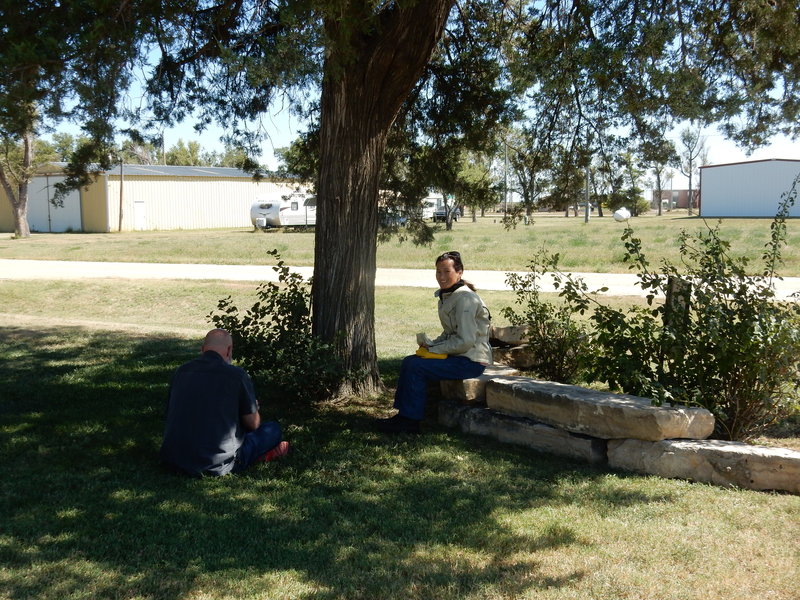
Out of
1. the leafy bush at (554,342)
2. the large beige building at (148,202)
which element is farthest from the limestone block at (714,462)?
the large beige building at (148,202)

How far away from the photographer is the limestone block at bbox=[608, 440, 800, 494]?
488 centimetres

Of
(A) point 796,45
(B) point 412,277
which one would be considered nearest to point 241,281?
(B) point 412,277

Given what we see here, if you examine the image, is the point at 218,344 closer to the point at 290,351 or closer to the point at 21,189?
the point at 290,351

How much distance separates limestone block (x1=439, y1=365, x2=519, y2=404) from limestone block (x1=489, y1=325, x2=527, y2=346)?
1.46m

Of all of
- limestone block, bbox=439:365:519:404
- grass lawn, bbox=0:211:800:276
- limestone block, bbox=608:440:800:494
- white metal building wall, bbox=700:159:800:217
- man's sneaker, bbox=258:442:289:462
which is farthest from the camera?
white metal building wall, bbox=700:159:800:217

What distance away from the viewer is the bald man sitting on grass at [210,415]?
495cm

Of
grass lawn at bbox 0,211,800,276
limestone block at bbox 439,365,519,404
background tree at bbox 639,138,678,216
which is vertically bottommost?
limestone block at bbox 439,365,519,404

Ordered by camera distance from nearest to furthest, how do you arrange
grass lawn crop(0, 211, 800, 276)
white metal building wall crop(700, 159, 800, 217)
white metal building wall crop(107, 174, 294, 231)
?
grass lawn crop(0, 211, 800, 276)
white metal building wall crop(107, 174, 294, 231)
white metal building wall crop(700, 159, 800, 217)

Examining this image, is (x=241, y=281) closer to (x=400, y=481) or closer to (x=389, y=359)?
(x=389, y=359)

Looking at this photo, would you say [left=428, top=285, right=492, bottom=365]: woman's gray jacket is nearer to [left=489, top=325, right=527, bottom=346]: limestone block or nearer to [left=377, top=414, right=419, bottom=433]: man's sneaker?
[left=377, top=414, right=419, bottom=433]: man's sneaker

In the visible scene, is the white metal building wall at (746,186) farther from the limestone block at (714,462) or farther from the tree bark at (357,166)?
the limestone block at (714,462)

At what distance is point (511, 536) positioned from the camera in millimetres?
4207

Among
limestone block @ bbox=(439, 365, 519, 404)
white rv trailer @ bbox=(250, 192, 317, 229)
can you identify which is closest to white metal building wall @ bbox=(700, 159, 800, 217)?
white rv trailer @ bbox=(250, 192, 317, 229)

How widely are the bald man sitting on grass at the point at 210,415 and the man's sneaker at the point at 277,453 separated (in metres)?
0.21
